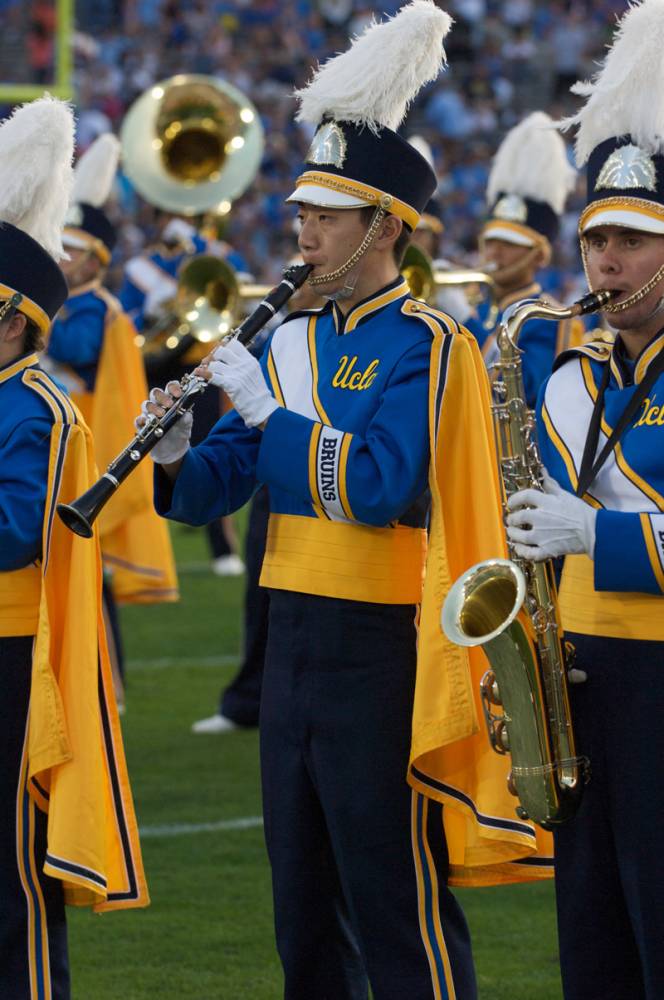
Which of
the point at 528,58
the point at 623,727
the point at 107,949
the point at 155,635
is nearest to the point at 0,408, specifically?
the point at 623,727

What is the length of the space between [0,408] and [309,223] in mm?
734

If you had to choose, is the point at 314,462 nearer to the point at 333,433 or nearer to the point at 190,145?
the point at 333,433

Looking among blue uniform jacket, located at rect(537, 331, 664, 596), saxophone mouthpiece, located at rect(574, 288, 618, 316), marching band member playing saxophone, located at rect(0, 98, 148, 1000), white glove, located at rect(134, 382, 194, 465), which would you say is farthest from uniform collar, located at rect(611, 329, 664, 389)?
marching band member playing saxophone, located at rect(0, 98, 148, 1000)

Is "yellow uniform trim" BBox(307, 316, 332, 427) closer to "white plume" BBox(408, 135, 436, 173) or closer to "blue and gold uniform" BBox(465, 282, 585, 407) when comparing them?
"white plume" BBox(408, 135, 436, 173)

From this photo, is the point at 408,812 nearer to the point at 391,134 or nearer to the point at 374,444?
the point at 374,444

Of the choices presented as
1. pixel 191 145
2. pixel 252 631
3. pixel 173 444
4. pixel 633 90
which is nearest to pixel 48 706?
pixel 173 444

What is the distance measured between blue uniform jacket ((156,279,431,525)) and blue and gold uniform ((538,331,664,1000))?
0.92ft

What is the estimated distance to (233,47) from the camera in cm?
2067

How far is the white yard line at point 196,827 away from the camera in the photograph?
224 inches

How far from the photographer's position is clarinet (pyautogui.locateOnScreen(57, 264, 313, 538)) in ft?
10.7

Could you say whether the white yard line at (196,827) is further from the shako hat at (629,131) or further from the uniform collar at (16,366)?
the shako hat at (629,131)

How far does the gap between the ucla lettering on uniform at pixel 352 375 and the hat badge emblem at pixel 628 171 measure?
1.72 feet

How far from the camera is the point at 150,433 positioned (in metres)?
3.36

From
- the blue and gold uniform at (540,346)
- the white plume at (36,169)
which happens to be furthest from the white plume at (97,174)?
the white plume at (36,169)
